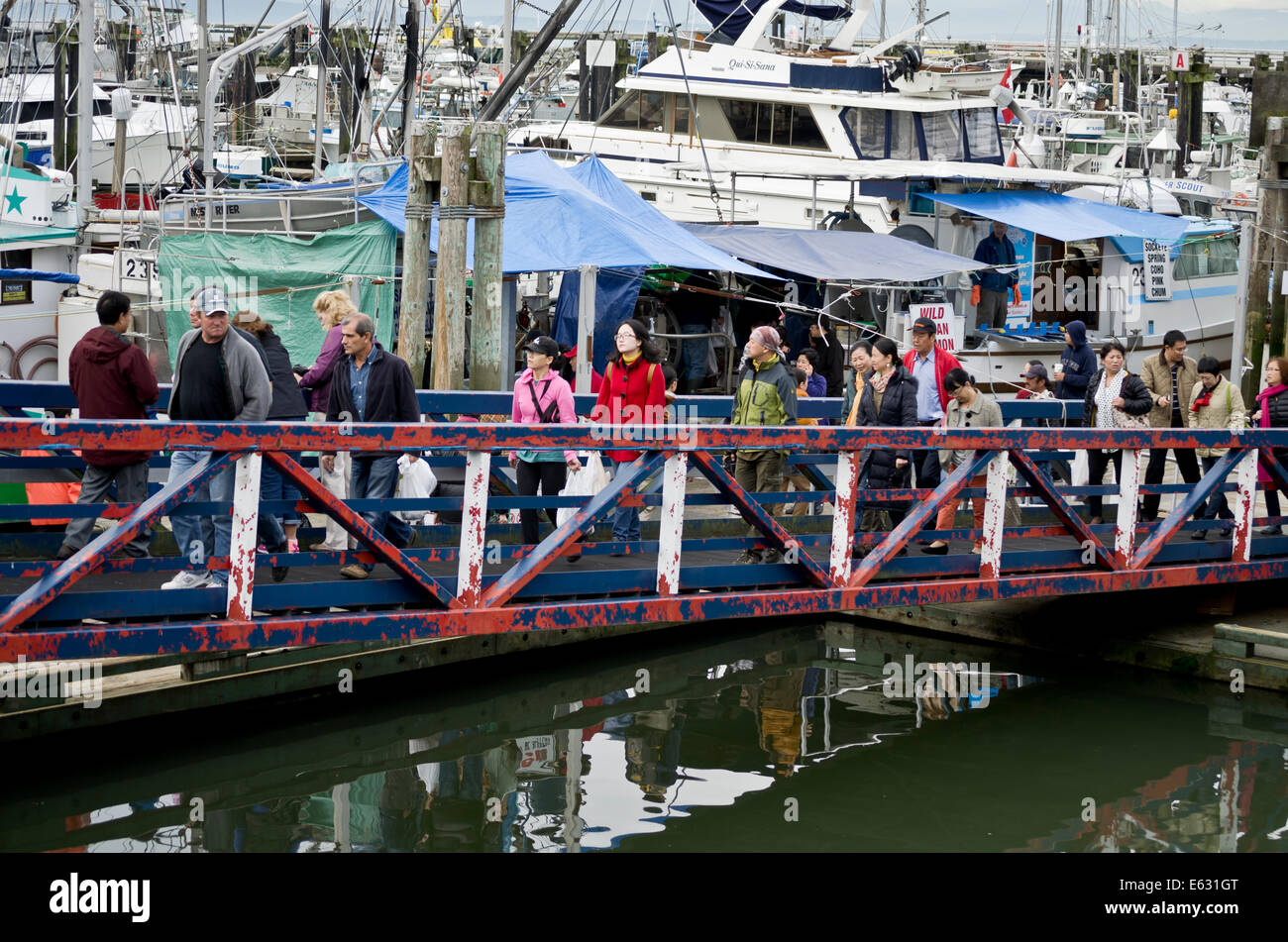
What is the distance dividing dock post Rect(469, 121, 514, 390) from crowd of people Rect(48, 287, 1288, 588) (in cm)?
160

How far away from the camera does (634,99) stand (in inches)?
877

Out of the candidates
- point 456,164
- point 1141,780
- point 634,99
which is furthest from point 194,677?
point 634,99

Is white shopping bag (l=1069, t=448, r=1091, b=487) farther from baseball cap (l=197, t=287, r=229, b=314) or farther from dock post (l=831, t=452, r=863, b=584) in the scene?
baseball cap (l=197, t=287, r=229, b=314)

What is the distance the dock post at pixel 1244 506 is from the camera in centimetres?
962

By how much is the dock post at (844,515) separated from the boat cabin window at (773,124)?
14635mm

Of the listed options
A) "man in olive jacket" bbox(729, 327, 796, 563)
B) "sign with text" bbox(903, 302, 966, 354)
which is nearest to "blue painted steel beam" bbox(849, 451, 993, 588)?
"man in olive jacket" bbox(729, 327, 796, 563)

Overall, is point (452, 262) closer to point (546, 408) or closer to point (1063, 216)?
point (546, 408)

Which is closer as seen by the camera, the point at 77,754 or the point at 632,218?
the point at 77,754

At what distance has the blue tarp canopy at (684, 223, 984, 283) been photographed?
16703mm

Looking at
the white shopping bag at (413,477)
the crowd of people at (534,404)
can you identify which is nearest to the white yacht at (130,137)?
the white shopping bag at (413,477)

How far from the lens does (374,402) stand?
8039mm
